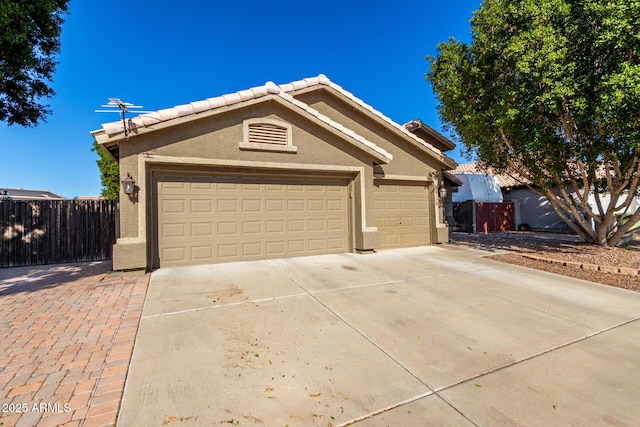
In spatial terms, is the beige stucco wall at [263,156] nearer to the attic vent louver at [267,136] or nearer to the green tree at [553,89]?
the attic vent louver at [267,136]

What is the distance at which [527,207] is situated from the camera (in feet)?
63.4

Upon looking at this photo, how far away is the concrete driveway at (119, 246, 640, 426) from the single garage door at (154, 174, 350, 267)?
5.30ft

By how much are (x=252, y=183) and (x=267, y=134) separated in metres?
1.40

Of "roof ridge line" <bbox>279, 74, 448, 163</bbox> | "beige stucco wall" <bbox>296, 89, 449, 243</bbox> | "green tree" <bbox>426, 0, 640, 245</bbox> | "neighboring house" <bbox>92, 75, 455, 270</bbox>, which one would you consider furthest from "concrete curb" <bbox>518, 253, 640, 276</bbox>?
"roof ridge line" <bbox>279, 74, 448, 163</bbox>

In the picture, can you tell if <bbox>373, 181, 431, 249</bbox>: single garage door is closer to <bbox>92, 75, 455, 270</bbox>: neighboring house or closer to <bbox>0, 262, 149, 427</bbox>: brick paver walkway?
<bbox>92, 75, 455, 270</bbox>: neighboring house

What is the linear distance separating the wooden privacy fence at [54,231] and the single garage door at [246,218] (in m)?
3.80

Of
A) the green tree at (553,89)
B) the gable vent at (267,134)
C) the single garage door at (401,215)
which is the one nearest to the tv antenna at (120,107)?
the gable vent at (267,134)

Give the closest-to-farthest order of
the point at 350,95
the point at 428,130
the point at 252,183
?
the point at 252,183 → the point at 350,95 → the point at 428,130

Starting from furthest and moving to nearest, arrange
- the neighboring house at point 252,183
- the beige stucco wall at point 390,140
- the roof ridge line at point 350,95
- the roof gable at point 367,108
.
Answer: the beige stucco wall at point 390,140 → the roof gable at point 367,108 → the roof ridge line at point 350,95 → the neighboring house at point 252,183

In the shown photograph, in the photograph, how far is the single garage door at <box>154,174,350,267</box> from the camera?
274 inches

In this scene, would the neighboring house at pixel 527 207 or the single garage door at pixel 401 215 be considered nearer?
the single garage door at pixel 401 215

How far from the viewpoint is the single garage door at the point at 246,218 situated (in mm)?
6965

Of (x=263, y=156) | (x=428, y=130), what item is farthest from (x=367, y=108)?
(x=428, y=130)

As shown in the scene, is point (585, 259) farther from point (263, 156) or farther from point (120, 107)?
point (120, 107)
